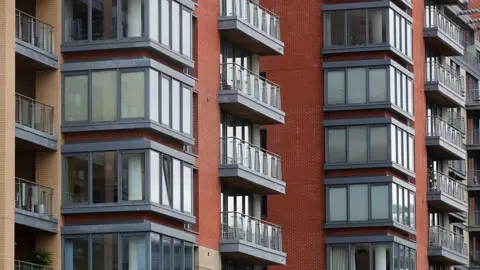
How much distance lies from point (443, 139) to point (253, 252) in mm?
23193

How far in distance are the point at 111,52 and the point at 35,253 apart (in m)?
7.52

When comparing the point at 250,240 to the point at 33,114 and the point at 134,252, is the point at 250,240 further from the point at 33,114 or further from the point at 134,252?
the point at 33,114

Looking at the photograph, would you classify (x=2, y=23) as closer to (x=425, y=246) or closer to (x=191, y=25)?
(x=191, y=25)

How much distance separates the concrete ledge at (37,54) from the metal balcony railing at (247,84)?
11850 millimetres

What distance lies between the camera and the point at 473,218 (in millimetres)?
113688

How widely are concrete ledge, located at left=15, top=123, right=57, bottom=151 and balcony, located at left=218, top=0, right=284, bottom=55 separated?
13047mm

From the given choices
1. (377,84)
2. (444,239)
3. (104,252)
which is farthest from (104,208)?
(444,239)

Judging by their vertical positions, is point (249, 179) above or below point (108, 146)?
above

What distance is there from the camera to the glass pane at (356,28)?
81.1 m

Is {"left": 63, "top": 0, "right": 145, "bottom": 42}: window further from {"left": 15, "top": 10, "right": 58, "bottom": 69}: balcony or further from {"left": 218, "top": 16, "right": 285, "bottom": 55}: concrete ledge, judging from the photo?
{"left": 218, "top": 16, "right": 285, "bottom": 55}: concrete ledge

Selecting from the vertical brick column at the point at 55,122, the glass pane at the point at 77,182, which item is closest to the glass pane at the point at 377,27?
the vertical brick column at the point at 55,122

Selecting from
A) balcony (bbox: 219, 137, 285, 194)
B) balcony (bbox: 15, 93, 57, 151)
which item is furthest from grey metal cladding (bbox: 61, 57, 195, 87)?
balcony (bbox: 219, 137, 285, 194)

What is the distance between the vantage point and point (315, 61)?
3201 inches

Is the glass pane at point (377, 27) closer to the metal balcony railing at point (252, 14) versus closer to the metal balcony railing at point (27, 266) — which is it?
the metal balcony railing at point (252, 14)
